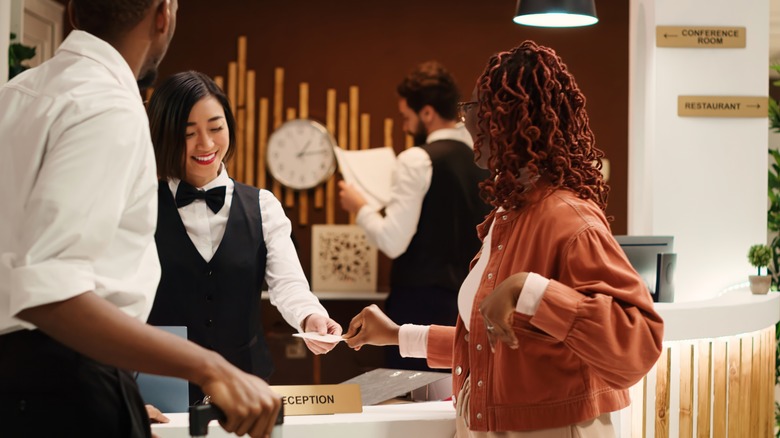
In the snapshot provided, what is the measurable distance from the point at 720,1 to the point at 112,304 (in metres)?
4.03

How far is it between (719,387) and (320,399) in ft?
6.02

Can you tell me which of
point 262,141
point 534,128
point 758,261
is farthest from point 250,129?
point 534,128

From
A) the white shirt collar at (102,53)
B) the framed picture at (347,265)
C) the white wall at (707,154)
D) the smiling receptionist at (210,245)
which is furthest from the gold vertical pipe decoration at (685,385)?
the framed picture at (347,265)

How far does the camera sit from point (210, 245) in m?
2.72

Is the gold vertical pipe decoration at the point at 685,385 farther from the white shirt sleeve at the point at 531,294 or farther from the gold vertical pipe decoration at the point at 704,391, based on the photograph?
the white shirt sleeve at the point at 531,294

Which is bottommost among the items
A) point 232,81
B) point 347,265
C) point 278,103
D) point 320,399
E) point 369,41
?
point 320,399

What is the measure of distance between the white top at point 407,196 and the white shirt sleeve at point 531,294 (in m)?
3.05

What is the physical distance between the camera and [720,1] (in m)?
4.62

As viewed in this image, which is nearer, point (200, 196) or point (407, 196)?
point (200, 196)

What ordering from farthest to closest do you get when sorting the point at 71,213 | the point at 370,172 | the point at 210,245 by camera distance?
the point at 370,172, the point at 210,245, the point at 71,213

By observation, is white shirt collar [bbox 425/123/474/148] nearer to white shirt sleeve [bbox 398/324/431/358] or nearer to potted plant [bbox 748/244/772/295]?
potted plant [bbox 748/244/772/295]

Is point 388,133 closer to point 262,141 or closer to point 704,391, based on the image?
point 262,141

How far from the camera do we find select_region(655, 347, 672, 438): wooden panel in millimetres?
3293

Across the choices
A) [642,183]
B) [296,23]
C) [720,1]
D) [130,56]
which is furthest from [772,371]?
[296,23]
